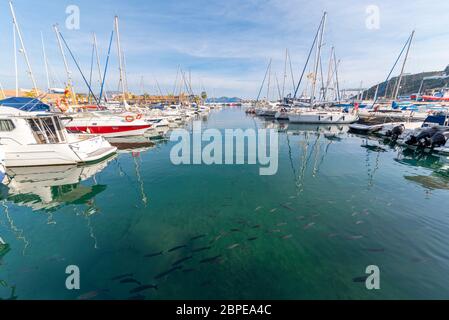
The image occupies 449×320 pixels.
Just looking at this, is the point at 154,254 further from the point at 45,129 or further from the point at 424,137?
the point at 424,137

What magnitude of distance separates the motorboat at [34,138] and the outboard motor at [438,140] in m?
36.0

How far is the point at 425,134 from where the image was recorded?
22.6 m

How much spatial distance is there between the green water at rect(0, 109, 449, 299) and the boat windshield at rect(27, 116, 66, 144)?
9.96ft

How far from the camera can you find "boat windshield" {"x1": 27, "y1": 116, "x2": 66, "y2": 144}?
14352 mm

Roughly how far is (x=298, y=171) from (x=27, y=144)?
20942mm

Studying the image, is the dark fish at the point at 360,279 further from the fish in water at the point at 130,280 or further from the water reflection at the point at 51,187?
the water reflection at the point at 51,187

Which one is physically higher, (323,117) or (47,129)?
(323,117)

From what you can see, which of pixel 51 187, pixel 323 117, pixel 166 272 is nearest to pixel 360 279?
pixel 166 272

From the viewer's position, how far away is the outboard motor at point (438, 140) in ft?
70.3

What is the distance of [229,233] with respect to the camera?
7.48m

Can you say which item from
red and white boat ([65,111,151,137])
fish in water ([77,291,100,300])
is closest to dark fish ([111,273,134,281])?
fish in water ([77,291,100,300])

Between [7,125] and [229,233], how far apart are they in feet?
58.6
